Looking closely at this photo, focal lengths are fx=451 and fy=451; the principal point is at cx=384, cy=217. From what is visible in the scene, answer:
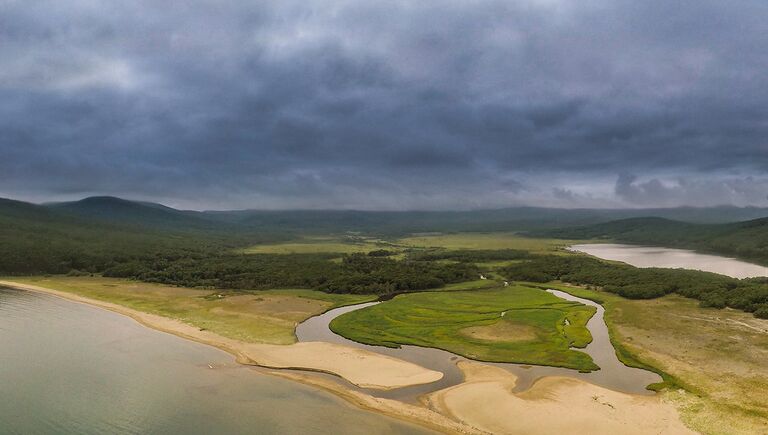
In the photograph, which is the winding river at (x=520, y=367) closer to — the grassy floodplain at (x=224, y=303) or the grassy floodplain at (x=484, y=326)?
the grassy floodplain at (x=484, y=326)

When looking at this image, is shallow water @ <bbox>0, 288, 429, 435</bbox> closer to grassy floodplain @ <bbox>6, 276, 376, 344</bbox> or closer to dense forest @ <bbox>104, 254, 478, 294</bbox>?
grassy floodplain @ <bbox>6, 276, 376, 344</bbox>

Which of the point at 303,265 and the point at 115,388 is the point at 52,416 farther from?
the point at 303,265

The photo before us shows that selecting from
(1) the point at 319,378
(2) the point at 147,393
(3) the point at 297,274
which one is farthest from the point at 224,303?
(1) the point at 319,378

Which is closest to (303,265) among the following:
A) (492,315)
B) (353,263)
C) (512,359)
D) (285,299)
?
(353,263)

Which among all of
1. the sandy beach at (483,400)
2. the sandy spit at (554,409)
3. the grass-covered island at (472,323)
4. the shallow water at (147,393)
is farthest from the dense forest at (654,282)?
the shallow water at (147,393)

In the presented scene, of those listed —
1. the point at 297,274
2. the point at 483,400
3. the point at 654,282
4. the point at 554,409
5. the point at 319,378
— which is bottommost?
the point at 319,378

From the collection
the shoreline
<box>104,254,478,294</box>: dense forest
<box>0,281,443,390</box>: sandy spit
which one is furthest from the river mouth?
<box>104,254,478,294</box>: dense forest

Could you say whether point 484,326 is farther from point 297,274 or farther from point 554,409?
point 297,274
